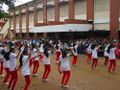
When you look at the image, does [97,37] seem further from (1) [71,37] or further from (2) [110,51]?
(2) [110,51]

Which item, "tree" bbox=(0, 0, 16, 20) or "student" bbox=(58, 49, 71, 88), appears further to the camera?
"student" bbox=(58, 49, 71, 88)

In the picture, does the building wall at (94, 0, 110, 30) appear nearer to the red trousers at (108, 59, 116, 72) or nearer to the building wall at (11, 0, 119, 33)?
the building wall at (11, 0, 119, 33)

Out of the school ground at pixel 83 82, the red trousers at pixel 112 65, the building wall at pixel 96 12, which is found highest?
the building wall at pixel 96 12

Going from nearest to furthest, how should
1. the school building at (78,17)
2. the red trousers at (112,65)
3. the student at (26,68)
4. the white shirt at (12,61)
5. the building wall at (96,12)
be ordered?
the student at (26,68) < the white shirt at (12,61) < the red trousers at (112,65) < the school building at (78,17) < the building wall at (96,12)

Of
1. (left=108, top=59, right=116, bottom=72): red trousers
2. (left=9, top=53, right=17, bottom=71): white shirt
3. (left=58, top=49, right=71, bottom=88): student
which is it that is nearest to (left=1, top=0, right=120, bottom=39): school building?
(left=108, top=59, right=116, bottom=72): red trousers

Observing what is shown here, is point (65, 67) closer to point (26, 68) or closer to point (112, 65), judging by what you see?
point (26, 68)

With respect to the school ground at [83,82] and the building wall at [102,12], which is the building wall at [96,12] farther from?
the school ground at [83,82]

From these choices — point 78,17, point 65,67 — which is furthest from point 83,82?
point 78,17

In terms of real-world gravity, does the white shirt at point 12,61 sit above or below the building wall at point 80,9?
below

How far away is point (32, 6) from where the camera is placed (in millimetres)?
67875

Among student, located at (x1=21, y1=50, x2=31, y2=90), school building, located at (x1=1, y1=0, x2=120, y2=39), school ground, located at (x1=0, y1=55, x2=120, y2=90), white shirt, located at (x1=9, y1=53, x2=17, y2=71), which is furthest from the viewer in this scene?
school building, located at (x1=1, y1=0, x2=120, y2=39)

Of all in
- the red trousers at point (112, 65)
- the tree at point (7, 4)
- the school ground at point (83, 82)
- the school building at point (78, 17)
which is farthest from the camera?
the school building at point (78, 17)

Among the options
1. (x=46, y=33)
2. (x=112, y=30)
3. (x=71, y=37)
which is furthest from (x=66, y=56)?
(x=46, y=33)

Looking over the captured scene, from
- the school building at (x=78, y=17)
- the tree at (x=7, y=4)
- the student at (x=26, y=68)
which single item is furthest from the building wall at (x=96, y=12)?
the tree at (x=7, y=4)
